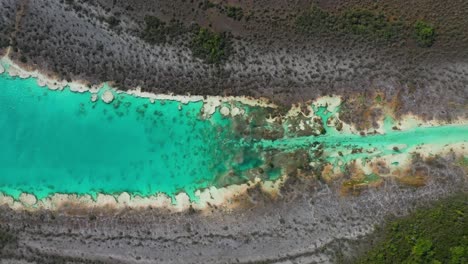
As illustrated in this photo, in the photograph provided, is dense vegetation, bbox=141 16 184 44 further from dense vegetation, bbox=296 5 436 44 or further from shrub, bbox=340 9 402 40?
shrub, bbox=340 9 402 40

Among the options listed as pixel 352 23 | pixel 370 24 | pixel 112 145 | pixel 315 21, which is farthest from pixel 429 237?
pixel 112 145

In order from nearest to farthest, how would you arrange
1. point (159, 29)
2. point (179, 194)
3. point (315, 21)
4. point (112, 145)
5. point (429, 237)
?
point (429, 237)
point (315, 21)
point (159, 29)
point (179, 194)
point (112, 145)

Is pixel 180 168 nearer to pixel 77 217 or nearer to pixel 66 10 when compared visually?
pixel 77 217

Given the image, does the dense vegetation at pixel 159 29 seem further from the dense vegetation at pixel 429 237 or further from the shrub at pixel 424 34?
the dense vegetation at pixel 429 237

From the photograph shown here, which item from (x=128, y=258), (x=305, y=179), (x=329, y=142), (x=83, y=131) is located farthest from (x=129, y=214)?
(x=329, y=142)

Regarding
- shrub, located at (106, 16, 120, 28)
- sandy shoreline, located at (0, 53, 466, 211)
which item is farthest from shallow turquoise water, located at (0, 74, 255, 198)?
shrub, located at (106, 16, 120, 28)

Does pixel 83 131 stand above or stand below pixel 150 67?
below

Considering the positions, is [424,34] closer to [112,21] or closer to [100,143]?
[112,21]
